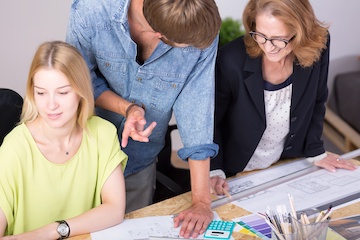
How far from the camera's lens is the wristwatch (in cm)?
183

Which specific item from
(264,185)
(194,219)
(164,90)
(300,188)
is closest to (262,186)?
(264,185)

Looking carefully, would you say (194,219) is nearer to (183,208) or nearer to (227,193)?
(183,208)

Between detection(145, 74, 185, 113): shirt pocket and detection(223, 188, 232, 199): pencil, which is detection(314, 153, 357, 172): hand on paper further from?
detection(145, 74, 185, 113): shirt pocket

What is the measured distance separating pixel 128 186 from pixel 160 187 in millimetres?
403

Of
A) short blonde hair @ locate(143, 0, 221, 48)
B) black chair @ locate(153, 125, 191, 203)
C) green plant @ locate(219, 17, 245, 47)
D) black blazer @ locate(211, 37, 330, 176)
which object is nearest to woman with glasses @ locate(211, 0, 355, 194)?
black blazer @ locate(211, 37, 330, 176)

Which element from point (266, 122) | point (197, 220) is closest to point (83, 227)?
point (197, 220)

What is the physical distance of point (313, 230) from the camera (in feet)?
5.62

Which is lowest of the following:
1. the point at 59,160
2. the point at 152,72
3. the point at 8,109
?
the point at 59,160

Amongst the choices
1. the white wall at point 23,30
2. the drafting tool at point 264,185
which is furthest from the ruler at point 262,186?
the white wall at point 23,30

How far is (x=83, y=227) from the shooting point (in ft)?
6.12

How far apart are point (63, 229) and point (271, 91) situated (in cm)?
91

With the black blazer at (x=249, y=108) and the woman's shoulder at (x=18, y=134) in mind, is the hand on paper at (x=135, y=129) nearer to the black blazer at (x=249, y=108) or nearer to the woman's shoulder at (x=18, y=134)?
the woman's shoulder at (x=18, y=134)

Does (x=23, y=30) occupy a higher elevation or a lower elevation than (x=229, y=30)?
higher

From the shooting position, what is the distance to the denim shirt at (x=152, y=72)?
1988 millimetres
